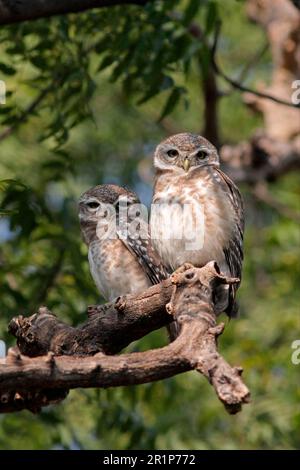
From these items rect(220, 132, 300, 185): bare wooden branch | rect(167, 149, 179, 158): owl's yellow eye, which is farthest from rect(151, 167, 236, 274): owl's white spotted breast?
rect(220, 132, 300, 185): bare wooden branch

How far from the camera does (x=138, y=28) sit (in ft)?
22.0

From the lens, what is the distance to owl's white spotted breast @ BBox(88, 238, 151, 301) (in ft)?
20.3

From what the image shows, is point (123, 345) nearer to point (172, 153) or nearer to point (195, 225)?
point (195, 225)

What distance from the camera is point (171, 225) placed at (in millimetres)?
5637

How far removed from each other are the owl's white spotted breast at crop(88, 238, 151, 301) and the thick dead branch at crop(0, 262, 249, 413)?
1.15 m

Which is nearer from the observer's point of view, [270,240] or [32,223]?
[32,223]

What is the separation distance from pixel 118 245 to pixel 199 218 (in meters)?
0.78

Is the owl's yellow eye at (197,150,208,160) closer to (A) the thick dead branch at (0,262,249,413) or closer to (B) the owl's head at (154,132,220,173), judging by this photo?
(B) the owl's head at (154,132,220,173)

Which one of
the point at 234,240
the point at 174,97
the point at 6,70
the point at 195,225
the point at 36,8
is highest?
the point at 36,8

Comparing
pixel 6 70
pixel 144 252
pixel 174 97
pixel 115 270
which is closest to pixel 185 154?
pixel 174 97

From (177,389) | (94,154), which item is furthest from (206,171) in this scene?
(94,154)

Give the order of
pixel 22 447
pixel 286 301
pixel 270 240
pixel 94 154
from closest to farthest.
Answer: pixel 22 447 → pixel 270 240 → pixel 286 301 → pixel 94 154

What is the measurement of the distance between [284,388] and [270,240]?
1277mm

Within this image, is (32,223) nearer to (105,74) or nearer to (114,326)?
(114,326)
